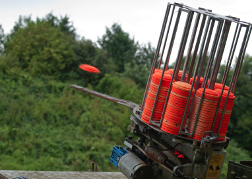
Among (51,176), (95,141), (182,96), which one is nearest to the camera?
(182,96)

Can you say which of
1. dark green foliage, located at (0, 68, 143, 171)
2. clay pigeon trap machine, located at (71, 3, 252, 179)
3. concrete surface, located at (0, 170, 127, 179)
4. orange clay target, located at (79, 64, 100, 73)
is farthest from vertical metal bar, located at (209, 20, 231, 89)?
orange clay target, located at (79, 64, 100, 73)

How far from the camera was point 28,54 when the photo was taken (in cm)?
1805

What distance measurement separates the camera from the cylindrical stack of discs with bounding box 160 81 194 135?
4.28 m

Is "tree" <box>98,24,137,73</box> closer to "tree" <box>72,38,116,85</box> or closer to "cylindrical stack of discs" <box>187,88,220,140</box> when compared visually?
"tree" <box>72,38,116,85</box>

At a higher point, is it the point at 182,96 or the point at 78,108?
the point at 182,96

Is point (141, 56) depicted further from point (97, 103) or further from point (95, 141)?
point (95, 141)

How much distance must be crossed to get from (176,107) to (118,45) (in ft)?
67.5

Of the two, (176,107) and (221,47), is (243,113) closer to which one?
(221,47)

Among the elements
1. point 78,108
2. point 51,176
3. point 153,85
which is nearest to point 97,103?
point 78,108

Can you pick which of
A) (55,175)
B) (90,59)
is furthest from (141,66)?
(55,175)

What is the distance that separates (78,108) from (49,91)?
237cm

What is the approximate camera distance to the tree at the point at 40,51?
58.6 ft

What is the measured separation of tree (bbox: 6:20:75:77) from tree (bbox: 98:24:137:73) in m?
5.79

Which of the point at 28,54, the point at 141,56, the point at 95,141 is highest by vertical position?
the point at 141,56
